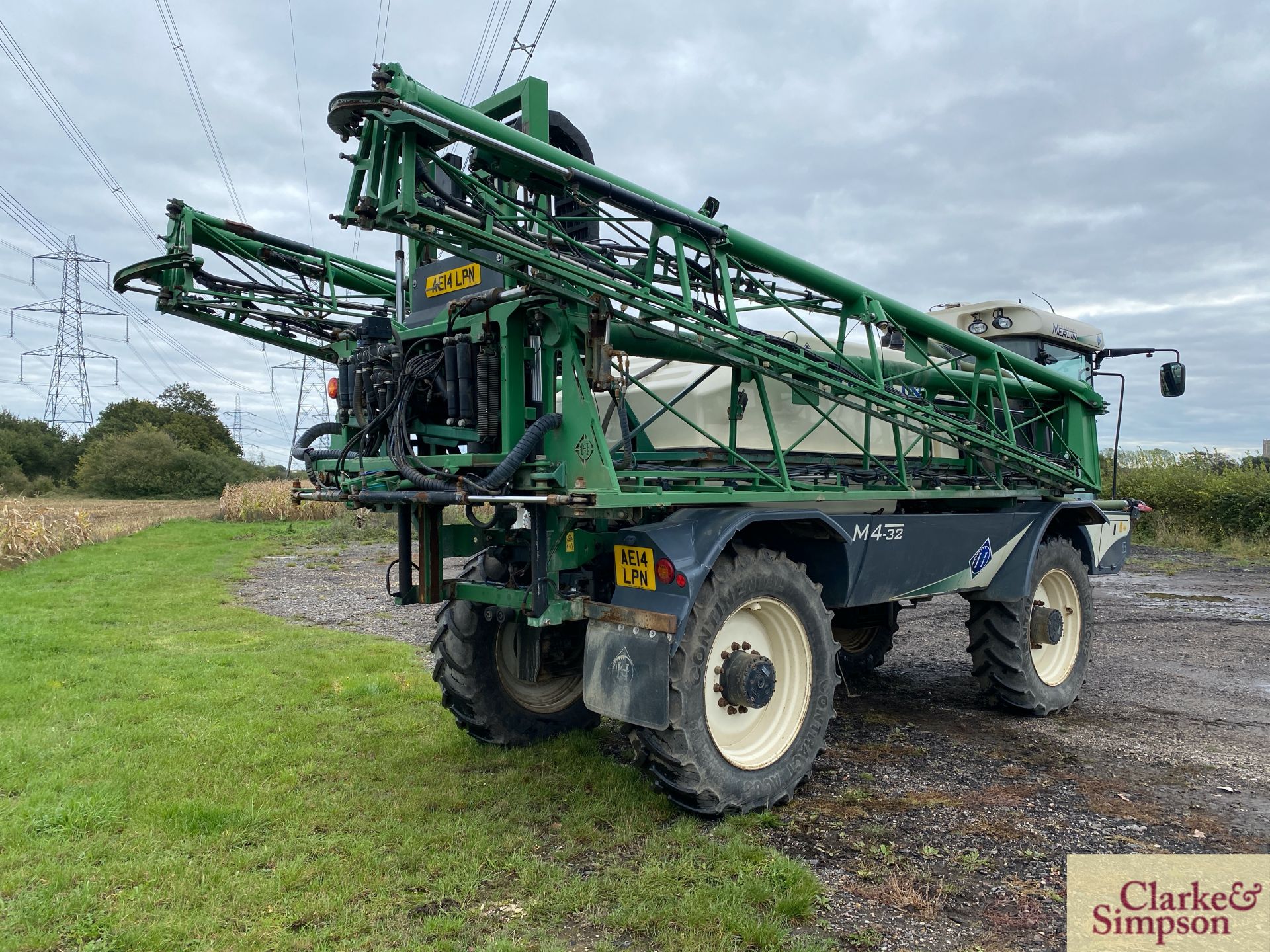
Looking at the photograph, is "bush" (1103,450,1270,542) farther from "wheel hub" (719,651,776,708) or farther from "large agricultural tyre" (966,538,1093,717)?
"wheel hub" (719,651,776,708)

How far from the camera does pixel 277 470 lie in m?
53.1

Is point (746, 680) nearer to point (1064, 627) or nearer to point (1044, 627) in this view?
point (1044, 627)

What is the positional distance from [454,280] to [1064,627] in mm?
5170

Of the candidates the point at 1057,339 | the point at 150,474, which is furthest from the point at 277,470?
the point at 1057,339

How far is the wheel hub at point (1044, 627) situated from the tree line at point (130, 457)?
44.4 meters

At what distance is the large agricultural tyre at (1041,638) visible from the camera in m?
5.91

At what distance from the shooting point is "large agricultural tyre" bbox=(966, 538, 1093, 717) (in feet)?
19.4

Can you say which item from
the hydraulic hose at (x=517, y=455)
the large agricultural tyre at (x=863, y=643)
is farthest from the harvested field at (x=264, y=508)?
the hydraulic hose at (x=517, y=455)

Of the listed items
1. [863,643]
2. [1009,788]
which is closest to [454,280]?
[1009,788]

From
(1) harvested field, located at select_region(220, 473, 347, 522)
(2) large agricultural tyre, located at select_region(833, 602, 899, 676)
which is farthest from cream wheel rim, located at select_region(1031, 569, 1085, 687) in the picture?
(1) harvested field, located at select_region(220, 473, 347, 522)

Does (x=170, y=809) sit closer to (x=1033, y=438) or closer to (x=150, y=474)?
(x=1033, y=438)

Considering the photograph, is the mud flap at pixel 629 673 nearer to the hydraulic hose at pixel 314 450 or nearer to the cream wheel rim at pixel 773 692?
the cream wheel rim at pixel 773 692

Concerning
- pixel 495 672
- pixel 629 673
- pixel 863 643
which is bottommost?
pixel 863 643

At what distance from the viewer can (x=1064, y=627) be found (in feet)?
21.4
